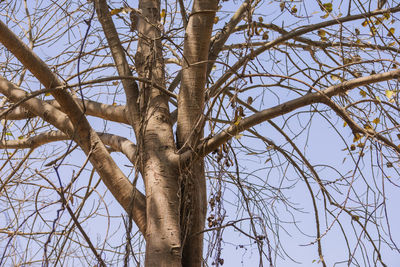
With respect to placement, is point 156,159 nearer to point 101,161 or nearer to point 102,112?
point 101,161

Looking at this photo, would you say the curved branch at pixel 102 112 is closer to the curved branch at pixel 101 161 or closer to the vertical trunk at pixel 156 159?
the vertical trunk at pixel 156 159

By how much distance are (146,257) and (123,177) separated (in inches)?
23.5

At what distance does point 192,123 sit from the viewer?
9.96 feet

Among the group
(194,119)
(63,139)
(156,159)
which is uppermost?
(63,139)

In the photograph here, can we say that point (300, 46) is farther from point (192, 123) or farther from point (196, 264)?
point (196, 264)

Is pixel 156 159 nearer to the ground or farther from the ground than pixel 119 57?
nearer to the ground

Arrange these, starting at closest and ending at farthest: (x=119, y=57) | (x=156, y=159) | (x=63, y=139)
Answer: (x=156, y=159)
(x=119, y=57)
(x=63, y=139)

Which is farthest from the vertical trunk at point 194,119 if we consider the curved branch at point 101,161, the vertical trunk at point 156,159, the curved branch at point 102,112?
the curved branch at point 102,112

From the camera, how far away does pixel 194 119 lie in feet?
10.0

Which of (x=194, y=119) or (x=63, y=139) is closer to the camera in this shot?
(x=194, y=119)

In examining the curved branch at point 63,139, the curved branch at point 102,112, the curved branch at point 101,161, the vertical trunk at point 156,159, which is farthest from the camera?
the curved branch at point 102,112

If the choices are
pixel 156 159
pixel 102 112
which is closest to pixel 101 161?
pixel 156 159

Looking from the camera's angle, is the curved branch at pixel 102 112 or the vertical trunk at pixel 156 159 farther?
the curved branch at pixel 102 112

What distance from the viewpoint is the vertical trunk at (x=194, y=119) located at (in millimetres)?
2826
